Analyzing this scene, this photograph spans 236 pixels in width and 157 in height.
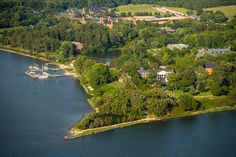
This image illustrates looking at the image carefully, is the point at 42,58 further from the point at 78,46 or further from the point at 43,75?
the point at 43,75

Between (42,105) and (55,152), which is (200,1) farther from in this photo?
(55,152)

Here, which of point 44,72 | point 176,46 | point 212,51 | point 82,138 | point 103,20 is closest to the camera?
point 82,138

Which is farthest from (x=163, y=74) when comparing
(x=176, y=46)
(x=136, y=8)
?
(x=136, y=8)

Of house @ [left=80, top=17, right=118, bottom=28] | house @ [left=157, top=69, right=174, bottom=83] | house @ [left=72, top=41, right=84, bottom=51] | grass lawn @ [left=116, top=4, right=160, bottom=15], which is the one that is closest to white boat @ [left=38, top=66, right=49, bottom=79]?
house @ [left=157, top=69, right=174, bottom=83]

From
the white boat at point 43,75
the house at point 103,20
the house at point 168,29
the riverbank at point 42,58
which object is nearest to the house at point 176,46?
the house at point 168,29

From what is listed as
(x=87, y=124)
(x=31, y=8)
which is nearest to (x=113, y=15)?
(x=31, y=8)

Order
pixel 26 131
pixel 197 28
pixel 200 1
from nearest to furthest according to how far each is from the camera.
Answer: pixel 26 131 → pixel 197 28 → pixel 200 1
